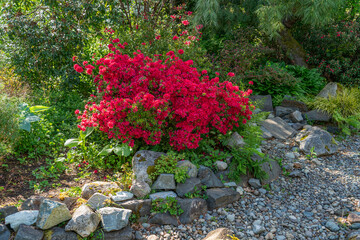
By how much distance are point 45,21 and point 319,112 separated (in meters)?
5.67

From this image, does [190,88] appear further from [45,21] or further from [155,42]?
[45,21]

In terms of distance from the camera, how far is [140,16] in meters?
6.49

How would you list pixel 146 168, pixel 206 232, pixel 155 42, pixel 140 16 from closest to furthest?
1. pixel 206 232
2. pixel 146 168
3. pixel 155 42
4. pixel 140 16

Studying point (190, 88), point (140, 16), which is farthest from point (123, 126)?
point (140, 16)

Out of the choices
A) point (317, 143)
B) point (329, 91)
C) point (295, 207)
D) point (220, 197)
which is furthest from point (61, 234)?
point (329, 91)

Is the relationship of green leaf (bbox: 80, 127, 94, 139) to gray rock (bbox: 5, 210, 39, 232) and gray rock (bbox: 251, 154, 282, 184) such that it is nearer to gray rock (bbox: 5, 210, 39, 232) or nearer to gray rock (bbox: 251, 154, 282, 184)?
gray rock (bbox: 5, 210, 39, 232)

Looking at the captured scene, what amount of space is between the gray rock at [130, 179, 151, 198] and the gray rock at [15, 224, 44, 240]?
931 millimetres

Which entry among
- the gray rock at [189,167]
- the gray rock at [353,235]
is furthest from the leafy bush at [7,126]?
the gray rock at [353,235]

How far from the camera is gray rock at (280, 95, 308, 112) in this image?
6.18 metres

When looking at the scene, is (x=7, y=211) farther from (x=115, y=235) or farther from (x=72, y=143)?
(x=72, y=143)

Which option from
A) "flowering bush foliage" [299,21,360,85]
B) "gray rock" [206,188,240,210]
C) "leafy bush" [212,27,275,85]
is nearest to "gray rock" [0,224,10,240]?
"gray rock" [206,188,240,210]

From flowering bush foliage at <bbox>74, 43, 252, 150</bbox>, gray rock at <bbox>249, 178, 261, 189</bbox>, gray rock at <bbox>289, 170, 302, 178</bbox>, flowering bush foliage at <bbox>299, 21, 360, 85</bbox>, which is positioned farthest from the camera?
flowering bush foliage at <bbox>299, 21, 360, 85</bbox>

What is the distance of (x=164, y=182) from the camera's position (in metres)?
3.31

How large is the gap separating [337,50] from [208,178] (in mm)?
6150
